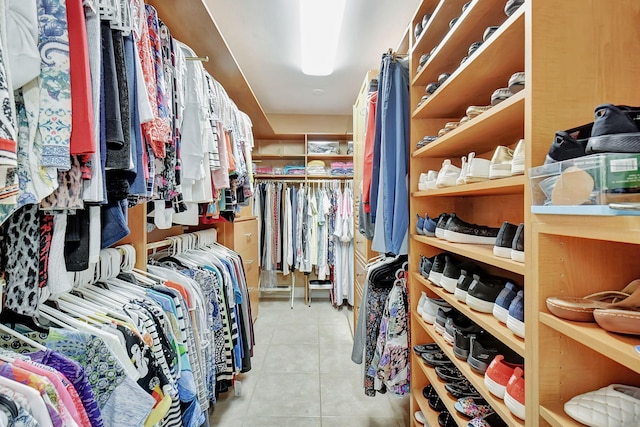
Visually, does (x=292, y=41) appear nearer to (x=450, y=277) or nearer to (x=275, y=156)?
(x=275, y=156)

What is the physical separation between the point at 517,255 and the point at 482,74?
2.00ft

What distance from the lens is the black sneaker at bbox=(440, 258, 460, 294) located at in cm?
112

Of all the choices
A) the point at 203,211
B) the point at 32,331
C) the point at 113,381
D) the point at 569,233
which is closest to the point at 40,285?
the point at 32,331

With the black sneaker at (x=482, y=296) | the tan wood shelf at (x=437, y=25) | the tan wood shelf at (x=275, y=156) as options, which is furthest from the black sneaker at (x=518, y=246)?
the tan wood shelf at (x=275, y=156)

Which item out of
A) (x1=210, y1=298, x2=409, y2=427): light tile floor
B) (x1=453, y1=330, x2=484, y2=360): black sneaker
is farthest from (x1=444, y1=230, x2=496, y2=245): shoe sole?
(x1=210, y1=298, x2=409, y2=427): light tile floor

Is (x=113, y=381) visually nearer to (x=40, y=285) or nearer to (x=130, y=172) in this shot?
(x=40, y=285)

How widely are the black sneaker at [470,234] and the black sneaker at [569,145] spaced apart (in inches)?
21.2

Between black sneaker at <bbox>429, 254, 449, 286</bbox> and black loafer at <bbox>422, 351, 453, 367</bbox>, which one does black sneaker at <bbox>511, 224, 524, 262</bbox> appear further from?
black loafer at <bbox>422, 351, 453, 367</bbox>

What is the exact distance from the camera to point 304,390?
6.29ft

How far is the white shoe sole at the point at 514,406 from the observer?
0.71 metres

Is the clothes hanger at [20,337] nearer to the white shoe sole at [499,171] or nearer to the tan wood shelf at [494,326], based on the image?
the tan wood shelf at [494,326]

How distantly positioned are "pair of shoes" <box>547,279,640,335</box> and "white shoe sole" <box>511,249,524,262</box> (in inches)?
5.1

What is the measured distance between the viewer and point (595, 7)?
65 centimetres

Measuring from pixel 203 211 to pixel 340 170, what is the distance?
2262mm
